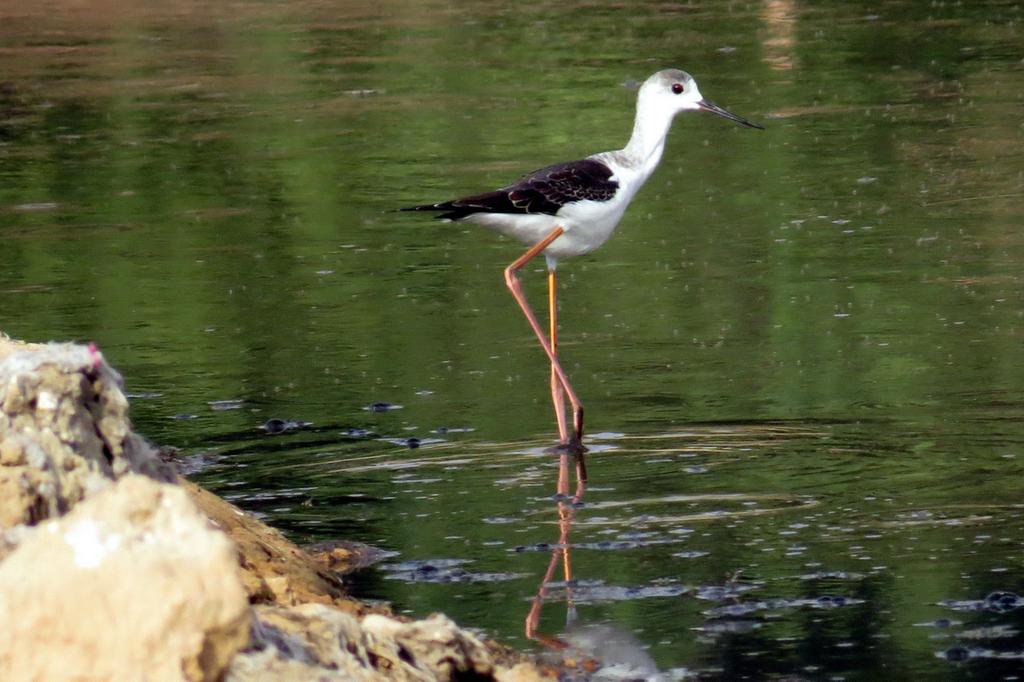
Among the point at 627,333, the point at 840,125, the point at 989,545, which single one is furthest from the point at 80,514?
the point at 840,125

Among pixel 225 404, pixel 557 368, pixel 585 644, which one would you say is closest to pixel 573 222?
pixel 557 368

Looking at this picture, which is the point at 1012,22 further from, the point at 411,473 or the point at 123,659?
the point at 123,659

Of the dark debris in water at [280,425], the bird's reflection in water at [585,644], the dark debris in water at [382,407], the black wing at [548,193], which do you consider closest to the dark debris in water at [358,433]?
the dark debris in water at [280,425]

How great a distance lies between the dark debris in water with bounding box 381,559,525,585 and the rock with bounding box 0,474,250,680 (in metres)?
2.76

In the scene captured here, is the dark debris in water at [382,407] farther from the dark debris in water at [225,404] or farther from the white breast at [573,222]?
the white breast at [573,222]

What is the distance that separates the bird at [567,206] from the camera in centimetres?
894

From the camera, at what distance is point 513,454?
8.64m

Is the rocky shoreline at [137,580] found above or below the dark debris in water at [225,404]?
above

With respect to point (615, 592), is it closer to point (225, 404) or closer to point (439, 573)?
point (439, 573)

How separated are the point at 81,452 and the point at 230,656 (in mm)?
1292

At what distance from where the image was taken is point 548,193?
9078 mm

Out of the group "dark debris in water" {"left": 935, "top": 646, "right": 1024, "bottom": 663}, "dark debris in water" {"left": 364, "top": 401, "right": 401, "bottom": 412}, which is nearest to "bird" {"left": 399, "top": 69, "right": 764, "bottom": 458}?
"dark debris in water" {"left": 364, "top": 401, "right": 401, "bottom": 412}

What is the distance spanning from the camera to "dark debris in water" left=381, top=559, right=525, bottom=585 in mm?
7016

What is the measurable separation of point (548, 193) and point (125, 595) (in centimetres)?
510
